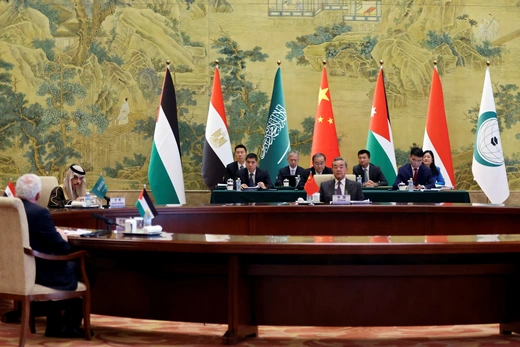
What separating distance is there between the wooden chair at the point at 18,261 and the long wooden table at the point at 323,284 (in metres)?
0.37

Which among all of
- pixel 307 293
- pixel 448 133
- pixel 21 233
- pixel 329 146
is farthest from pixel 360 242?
pixel 448 133

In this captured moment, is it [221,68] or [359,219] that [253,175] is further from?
[359,219]

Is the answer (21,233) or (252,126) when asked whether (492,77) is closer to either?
(252,126)

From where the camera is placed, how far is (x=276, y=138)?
439 inches

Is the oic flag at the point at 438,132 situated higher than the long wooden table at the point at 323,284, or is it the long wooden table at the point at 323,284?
the oic flag at the point at 438,132

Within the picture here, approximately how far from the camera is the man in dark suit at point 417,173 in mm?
9812

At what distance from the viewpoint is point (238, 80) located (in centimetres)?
1172

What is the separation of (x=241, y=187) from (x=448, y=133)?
362cm

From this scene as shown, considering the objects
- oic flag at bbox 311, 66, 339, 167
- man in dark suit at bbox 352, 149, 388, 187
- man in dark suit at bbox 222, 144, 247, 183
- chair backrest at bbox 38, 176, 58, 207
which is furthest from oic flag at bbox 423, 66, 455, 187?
chair backrest at bbox 38, 176, 58, 207

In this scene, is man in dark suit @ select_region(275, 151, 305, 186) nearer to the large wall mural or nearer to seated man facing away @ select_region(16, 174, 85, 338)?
the large wall mural

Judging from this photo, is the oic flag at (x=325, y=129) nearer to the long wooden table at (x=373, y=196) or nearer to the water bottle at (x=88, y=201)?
the long wooden table at (x=373, y=196)

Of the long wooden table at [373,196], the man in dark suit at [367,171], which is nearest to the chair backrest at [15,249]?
the long wooden table at [373,196]

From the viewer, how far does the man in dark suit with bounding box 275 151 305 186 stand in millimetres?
10334

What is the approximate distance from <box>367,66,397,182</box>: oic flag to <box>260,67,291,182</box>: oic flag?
120 cm
